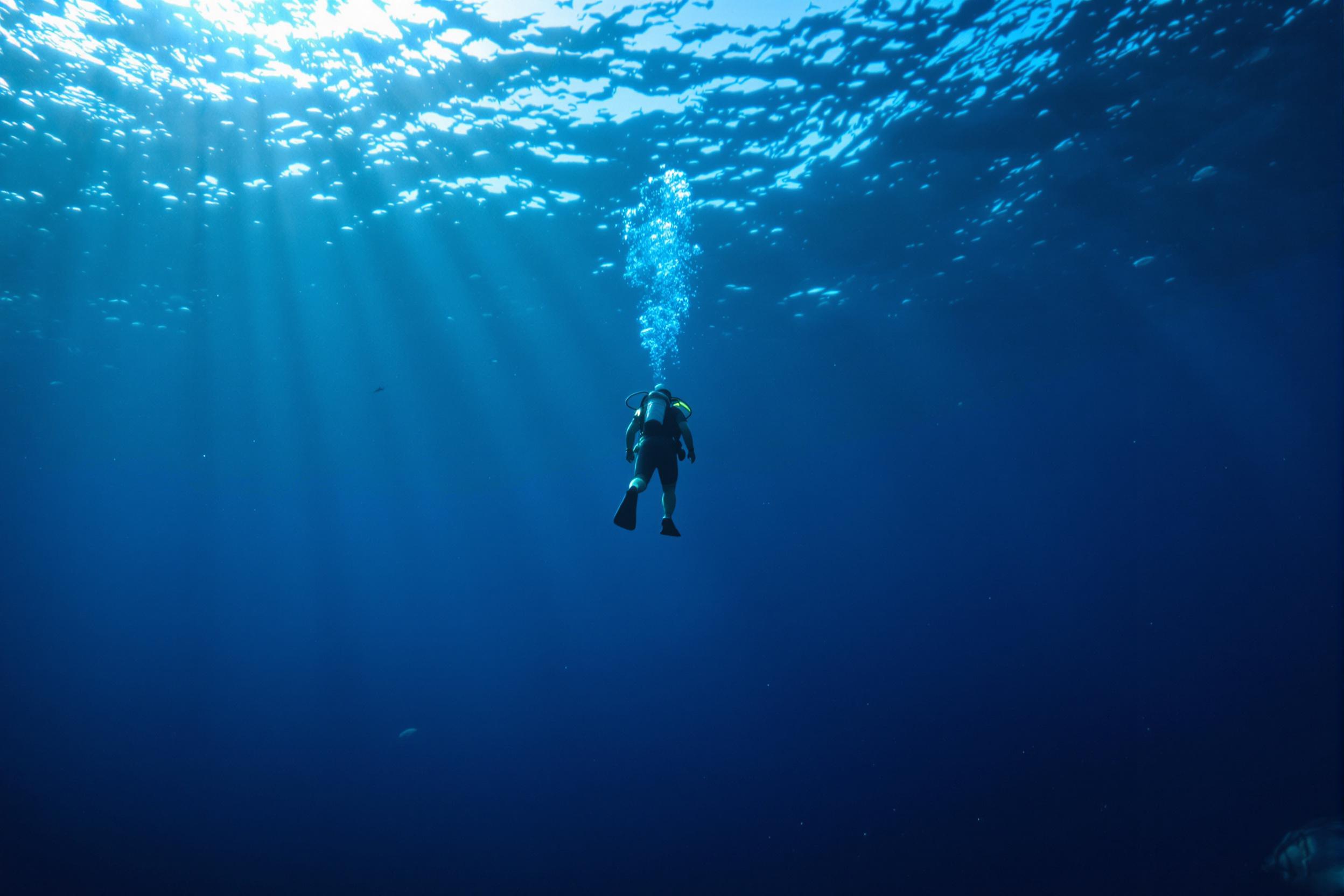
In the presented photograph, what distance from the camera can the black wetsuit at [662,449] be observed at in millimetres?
6355

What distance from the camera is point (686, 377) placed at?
2538 cm

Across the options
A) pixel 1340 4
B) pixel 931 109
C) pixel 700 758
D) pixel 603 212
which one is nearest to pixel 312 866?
pixel 700 758

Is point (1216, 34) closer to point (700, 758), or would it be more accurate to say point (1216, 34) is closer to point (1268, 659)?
point (700, 758)

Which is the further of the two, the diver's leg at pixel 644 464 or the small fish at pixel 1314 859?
the small fish at pixel 1314 859

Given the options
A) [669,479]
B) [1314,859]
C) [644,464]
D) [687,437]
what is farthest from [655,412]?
[1314,859]

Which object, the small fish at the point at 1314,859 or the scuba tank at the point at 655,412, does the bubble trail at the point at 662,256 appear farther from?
the small fish at the point at 1314,859

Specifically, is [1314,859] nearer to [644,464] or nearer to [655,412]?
[644,464]

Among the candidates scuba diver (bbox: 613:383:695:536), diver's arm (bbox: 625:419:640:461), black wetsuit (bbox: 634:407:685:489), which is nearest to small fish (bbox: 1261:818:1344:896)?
scuba diver (bbox: 613:383:695:536)

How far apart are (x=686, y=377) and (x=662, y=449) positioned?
756 inches

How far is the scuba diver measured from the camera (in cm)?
622

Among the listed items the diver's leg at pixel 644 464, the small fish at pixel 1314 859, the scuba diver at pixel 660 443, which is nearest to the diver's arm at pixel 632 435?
the scuba diver at pixel 660 443

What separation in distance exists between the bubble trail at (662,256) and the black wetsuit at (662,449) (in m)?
8.13

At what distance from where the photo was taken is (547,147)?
38.4 feet

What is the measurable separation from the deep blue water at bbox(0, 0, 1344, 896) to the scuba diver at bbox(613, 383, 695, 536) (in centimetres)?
646
